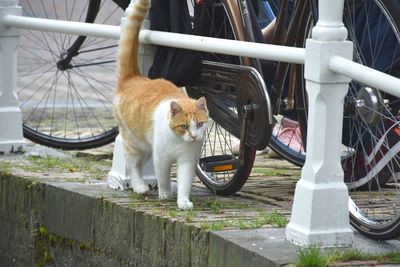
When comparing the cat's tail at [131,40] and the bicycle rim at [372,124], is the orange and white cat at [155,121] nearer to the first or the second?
the cat's tail at [131,40]

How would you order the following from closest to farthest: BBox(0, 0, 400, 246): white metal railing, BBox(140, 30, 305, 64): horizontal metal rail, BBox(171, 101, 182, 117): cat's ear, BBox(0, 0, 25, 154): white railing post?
1. BBox(0, 0, 400, 246): white metal railing
2. BBox(140, 30, 305, 64): horizontal metal rail
3. BBox(171, 101, 182, 117): cat's ear
4. BBox(0, 0, 25, 154): white railing post

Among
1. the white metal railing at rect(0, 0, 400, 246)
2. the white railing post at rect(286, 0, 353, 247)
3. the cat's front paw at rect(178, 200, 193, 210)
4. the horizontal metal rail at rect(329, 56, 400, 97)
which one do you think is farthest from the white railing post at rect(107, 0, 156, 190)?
the horizontal metal rail at rect(329, 56, 400, 97)

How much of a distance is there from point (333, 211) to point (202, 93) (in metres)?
1.60

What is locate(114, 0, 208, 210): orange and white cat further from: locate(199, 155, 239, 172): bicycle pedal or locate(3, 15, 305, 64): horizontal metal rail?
locate(199, 155, 239, 172): bicycle pedal

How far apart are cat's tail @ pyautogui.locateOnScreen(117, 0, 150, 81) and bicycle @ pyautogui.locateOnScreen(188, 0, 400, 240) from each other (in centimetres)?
31

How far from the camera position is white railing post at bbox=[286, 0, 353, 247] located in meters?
4.14

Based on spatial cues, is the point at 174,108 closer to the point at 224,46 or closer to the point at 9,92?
the point at 224,46

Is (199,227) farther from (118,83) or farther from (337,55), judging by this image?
(118,83)

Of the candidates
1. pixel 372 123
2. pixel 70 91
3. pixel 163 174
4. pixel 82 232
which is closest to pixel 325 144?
pixel 372 123

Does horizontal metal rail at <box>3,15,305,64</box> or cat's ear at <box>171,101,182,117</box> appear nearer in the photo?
horizontal metal rail at <box>3,15,305,64</box>

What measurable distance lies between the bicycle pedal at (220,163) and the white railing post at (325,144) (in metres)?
1.21

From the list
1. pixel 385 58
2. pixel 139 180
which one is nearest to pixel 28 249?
pixel 139 180

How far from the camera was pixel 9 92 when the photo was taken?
270 inches

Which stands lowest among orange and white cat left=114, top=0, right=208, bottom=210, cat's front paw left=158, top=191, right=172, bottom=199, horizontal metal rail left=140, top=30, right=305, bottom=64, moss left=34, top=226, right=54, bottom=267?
moss left=34, top=226, right=54, bottom=267
